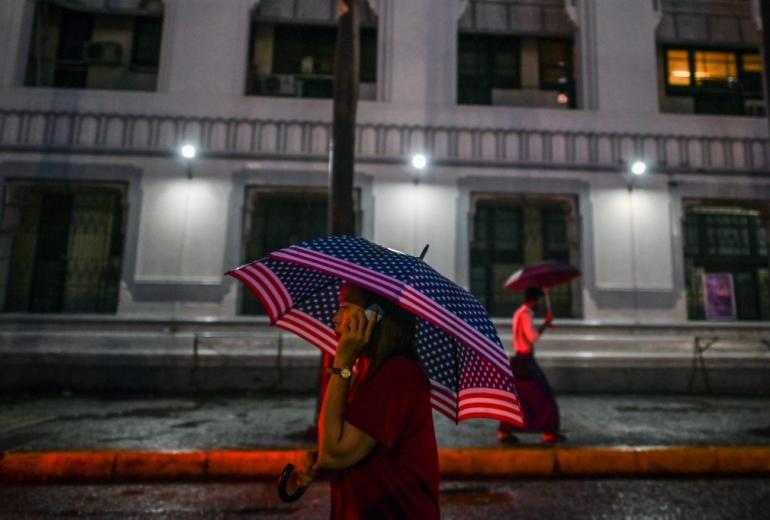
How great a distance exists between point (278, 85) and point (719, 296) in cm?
1086

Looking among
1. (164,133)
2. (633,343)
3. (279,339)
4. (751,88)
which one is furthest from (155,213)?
(751,88)

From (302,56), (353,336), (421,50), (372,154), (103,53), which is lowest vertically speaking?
(353,336)

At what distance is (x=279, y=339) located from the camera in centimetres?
934

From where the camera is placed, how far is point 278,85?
10695 millimetres

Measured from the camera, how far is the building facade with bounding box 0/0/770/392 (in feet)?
32.0

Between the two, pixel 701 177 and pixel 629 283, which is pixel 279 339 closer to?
pixel 629 283

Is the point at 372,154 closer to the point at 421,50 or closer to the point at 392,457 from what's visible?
the point at 421,50

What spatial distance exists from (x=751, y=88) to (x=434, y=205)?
27.6 feet

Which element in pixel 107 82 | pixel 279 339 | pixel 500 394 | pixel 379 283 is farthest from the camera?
pixel 107 82

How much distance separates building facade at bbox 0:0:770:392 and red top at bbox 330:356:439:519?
8251mm

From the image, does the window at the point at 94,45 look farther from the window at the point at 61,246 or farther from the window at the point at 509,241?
the window at the point at 509,241

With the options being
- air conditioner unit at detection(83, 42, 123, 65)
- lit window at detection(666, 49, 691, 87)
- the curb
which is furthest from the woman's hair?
lit window at detection(666, 49, 691, 87)

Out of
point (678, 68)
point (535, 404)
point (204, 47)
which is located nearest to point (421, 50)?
point (204, 47)

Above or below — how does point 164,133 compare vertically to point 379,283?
above
